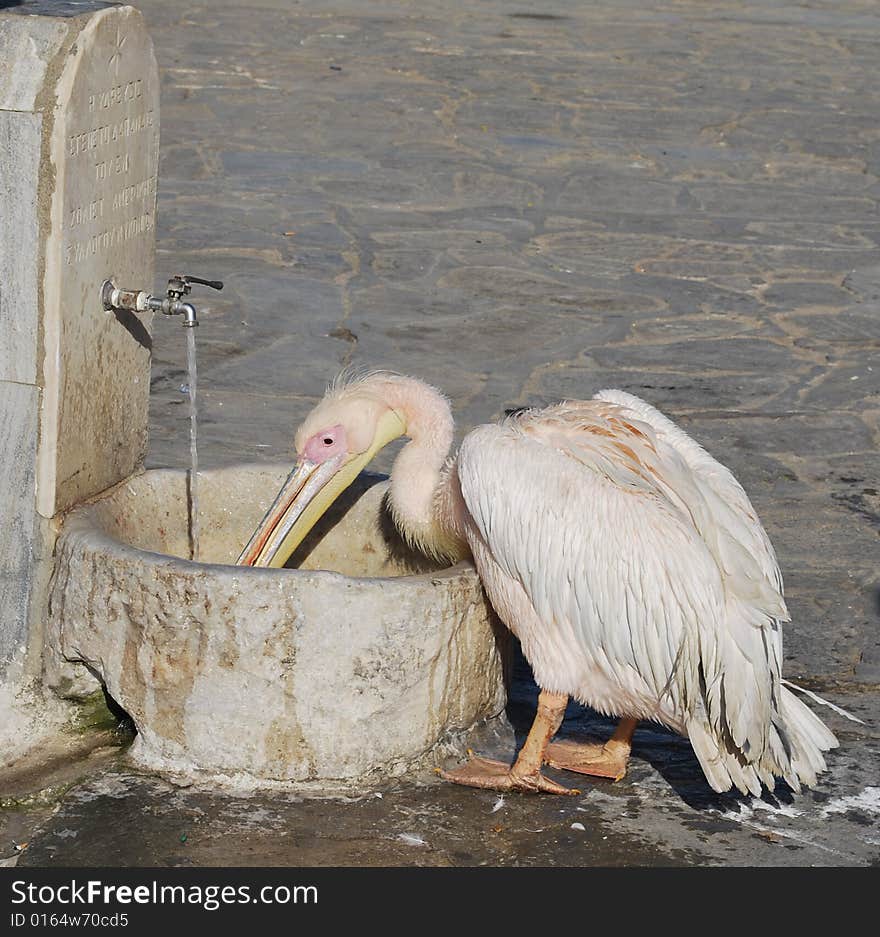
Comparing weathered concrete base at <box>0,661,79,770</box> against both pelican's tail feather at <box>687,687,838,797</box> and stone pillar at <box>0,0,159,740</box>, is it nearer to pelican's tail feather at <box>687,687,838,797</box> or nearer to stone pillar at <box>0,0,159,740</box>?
stone pillar at <box>0,0,159,740</box>

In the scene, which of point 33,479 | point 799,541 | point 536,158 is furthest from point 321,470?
point 536,158

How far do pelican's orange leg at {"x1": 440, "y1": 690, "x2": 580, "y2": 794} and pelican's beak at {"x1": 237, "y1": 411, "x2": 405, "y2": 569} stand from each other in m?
0.77

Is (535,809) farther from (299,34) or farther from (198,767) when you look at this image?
(299,34)

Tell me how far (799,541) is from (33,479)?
2.81 meters

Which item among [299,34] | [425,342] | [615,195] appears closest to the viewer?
[425,342]

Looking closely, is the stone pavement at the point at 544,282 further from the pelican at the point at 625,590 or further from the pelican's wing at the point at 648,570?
the pelican's wing at the point at 648,570

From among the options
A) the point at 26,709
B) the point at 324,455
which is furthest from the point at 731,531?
the point at 26,709

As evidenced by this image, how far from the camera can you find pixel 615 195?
1051 centimetres

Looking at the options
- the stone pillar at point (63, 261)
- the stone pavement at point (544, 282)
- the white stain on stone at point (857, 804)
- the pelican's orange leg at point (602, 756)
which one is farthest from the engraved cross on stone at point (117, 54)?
the white stain on stone at point (857, 804)

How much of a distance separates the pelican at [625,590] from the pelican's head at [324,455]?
149 mm

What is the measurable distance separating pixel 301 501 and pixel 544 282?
4.40m

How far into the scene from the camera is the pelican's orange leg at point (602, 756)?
4418mm

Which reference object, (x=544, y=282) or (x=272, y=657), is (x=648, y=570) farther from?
(x=544, y=282)

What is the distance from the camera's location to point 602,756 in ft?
14.7
